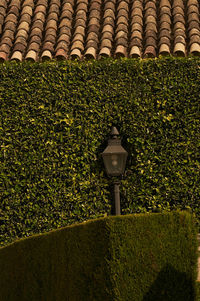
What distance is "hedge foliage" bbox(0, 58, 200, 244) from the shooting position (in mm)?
8242

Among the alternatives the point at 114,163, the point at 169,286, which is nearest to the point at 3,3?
the point at 114,163

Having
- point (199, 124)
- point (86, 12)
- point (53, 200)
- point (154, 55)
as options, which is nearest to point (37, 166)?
point (53, 200)

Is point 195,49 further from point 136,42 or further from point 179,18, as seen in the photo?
point 179,18

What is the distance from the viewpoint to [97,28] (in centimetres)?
1090

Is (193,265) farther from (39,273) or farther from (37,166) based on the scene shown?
(37,166)

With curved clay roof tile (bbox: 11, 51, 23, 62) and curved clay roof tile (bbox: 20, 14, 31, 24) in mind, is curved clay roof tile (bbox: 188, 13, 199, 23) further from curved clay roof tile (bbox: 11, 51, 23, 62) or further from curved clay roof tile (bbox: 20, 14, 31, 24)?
curved clay roof tile (bbox: 11, 51, 23, 62)

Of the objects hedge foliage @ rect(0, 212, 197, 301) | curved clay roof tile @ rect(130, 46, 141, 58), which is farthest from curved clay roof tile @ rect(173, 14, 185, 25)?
hedge foliage @ rect(0, 212, 197, 301)

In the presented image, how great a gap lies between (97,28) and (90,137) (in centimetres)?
330

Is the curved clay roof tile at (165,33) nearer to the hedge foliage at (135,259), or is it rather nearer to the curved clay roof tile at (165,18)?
the curved clay roof tile at (165,18)

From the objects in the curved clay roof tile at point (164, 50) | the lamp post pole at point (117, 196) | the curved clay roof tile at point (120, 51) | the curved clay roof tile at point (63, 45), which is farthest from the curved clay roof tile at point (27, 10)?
the lamp post pole at point (117, 196)

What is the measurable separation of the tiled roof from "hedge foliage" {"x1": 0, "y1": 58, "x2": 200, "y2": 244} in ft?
4.49

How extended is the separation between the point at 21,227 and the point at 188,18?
18.2 ft

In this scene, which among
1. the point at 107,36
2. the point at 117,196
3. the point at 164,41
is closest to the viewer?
the point at 117,196

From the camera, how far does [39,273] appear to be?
5273 millimetres
